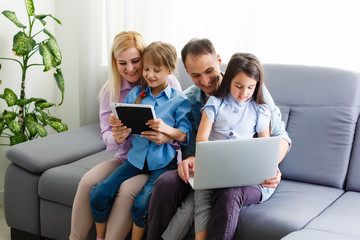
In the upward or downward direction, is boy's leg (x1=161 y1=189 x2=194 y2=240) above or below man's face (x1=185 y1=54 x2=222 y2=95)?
below

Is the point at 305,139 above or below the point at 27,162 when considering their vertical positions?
above

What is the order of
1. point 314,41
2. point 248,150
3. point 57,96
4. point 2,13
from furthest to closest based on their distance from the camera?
point 57,96, point 2,13, point 314,41, point 248,150

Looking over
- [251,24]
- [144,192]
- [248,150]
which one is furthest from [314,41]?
[144,192]

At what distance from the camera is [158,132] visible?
6.23 ft

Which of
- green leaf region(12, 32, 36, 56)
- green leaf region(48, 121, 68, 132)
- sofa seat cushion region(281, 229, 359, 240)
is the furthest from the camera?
green leaf region(48, 121, 68, 132)

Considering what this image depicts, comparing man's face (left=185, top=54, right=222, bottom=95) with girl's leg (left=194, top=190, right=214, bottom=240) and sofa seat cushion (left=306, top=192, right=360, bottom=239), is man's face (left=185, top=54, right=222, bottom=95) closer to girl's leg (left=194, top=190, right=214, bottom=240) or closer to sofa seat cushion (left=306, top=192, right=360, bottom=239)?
girl's leg (left=194, top=190, right=214, bottom=240)

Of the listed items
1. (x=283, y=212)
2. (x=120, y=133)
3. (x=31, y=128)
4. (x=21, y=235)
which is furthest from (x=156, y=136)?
(x=31, y=128)

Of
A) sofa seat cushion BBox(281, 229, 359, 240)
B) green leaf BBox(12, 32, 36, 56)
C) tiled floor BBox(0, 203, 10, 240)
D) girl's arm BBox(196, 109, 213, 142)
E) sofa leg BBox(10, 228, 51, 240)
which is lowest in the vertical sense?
tiled floor BBox(0, 203, 10, 240)

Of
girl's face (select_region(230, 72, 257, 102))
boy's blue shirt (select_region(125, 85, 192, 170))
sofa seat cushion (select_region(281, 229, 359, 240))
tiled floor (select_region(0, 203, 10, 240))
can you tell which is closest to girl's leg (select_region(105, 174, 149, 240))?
boy's blue shirt (select_region(125, 85, 192, 170))

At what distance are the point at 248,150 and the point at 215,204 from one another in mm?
265

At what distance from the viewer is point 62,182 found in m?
2.21

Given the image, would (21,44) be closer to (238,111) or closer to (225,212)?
(238,111)

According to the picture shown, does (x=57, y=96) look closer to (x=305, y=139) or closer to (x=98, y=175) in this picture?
(x=98, y=175)

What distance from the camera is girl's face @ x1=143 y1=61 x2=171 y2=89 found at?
1.96m
